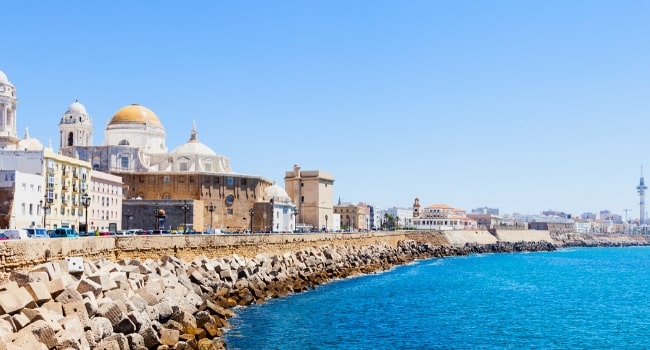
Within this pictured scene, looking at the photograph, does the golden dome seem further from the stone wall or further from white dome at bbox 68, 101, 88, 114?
the stone wall

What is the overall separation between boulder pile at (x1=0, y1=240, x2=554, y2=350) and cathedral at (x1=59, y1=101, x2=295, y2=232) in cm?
3391

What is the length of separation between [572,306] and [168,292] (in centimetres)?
2514

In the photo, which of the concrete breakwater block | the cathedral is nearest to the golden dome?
the cathedral

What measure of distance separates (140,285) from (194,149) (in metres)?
56.0

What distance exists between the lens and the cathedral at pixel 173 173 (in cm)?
7812

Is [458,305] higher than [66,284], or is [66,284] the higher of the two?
[66,284]

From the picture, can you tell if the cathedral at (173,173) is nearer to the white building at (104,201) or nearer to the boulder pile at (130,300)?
the white building at (104,201)

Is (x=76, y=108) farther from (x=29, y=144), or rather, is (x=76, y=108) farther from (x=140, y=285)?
(x=140, y=285)

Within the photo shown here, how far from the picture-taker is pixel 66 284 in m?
23.2

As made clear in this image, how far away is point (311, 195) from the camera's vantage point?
342ft

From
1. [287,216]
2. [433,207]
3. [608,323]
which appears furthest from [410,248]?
[433,207]

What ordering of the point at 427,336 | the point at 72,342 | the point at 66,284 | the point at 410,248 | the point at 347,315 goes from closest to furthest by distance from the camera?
the point at 72,342 → the point at 66,284 → the point at 427,336 → the point at 347,315 → the point at 410,248

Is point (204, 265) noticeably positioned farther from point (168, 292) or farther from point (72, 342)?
point (72, 342)

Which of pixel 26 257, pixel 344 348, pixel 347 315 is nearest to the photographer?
pixel 26 257
